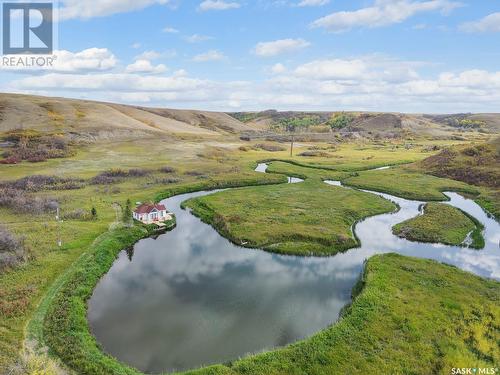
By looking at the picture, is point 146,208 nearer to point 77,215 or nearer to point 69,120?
point 77,215

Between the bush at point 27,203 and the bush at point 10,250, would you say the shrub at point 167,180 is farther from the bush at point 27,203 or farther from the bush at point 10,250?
the bush at point 10,250

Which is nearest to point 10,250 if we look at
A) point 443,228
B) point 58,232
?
point 58,232

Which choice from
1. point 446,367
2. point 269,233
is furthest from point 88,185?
point 446,367

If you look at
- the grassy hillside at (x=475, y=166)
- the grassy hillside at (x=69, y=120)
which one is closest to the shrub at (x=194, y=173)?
the grassy hillside at (x=69, y=120)

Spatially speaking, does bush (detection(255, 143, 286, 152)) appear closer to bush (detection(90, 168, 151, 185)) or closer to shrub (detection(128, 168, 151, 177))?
bush (detection(90, 168, 151, 185))

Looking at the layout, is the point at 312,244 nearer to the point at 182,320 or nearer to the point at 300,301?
the point at 300,301

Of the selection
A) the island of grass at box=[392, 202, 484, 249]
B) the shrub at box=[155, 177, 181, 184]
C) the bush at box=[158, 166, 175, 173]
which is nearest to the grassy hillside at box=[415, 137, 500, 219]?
the island of grass at box=[392, 202, 484, 249]
